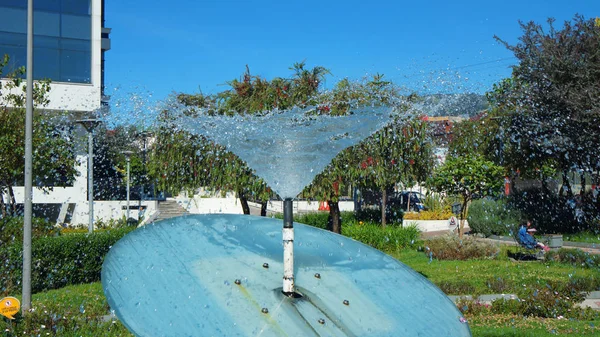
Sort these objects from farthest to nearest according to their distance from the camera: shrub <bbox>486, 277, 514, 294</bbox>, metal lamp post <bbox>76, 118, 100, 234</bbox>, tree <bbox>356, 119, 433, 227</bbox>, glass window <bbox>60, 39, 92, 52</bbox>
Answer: glass window <bbox>60, 39, 92, 52</bbox>, tree <bbox>356, 119, 433, 227</bbox>, metal lamp post <bbox>76, 118, 100, 234</bbox>, shrub <bbox>486, 277, 514, 294</bbox>

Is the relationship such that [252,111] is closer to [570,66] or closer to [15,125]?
[15,125]

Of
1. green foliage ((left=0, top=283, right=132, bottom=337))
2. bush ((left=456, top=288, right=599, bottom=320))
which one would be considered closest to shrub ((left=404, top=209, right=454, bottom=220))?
bush ((left=456, top=288, right=599, bottom=320))

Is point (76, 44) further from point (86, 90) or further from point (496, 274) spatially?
point (496, 274)

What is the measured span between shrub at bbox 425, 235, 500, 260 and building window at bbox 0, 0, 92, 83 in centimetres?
1451

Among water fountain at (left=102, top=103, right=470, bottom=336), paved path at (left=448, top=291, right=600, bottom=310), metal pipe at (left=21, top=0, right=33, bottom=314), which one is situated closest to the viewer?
water fountain at (left=102, top=103, right=470, bottom=336)

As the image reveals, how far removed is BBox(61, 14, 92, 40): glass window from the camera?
23281mm

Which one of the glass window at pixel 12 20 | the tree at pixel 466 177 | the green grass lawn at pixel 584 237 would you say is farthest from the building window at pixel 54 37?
the green grass lawn at pixel 584 237

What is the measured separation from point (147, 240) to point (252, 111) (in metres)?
9.44

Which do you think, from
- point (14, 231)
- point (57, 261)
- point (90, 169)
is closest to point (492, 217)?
point (90, 169)

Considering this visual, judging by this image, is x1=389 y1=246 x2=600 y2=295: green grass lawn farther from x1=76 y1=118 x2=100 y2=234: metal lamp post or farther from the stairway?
the stairway

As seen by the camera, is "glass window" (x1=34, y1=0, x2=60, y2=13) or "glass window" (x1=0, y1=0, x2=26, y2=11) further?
"glass window" (x1=34, y1=0, x2=60, y2=13)

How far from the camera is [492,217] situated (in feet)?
67.3

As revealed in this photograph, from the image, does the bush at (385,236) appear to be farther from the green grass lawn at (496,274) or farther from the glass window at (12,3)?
the glass window at (12,3)

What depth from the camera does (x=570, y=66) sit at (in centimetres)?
1689
